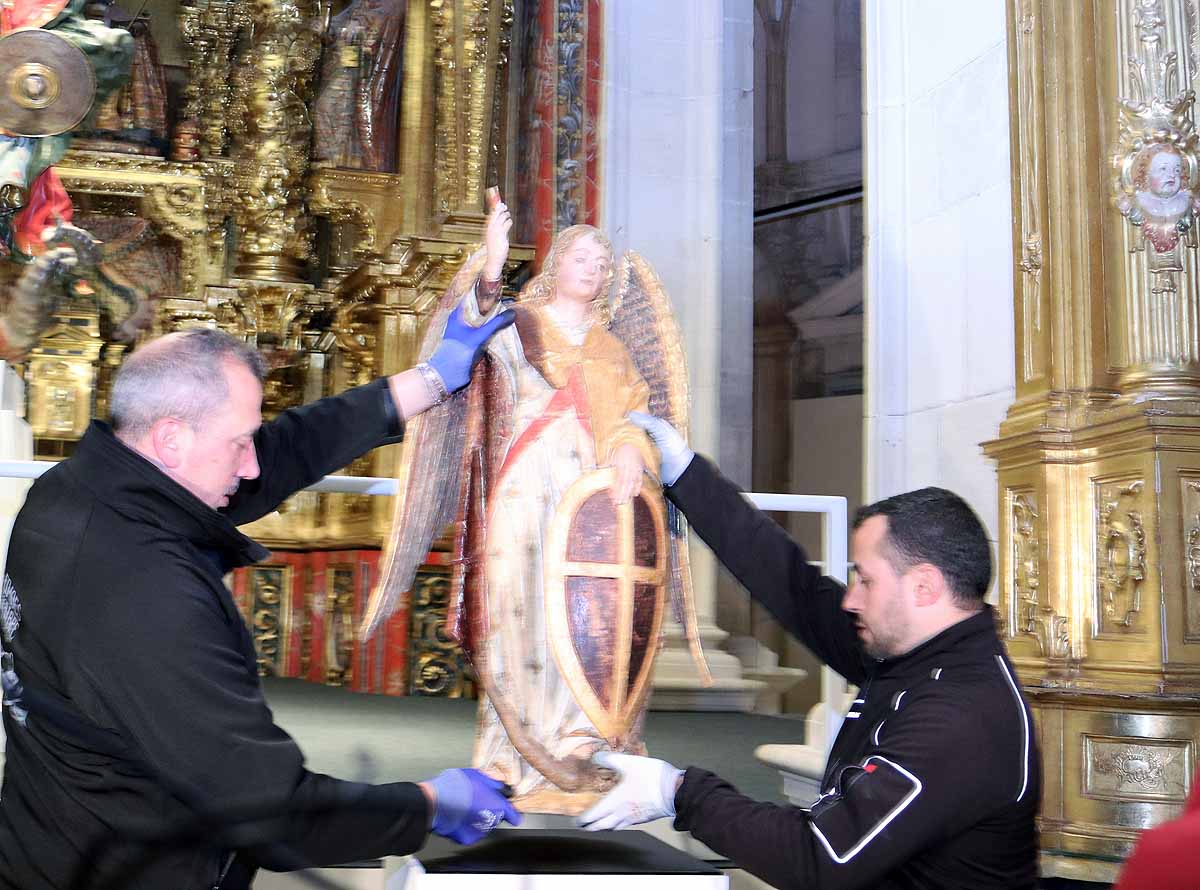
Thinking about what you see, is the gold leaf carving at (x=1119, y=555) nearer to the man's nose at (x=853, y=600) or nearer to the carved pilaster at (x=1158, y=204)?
the carved pilaster at (x=1158, y=204)

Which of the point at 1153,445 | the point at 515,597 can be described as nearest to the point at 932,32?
the point at 1153,445

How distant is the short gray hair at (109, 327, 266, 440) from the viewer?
2193 millimetres

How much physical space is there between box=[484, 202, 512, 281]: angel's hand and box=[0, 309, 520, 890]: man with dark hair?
1.05 meters

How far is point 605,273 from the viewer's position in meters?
3.46

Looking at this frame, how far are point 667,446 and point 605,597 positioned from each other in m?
0.39

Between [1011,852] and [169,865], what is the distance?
132 cm

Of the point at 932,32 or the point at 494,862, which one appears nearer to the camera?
the point at 494,862

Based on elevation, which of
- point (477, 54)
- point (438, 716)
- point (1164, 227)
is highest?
point (477, 54)

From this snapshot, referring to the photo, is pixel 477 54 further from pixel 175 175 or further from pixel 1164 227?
pixel 1164 227

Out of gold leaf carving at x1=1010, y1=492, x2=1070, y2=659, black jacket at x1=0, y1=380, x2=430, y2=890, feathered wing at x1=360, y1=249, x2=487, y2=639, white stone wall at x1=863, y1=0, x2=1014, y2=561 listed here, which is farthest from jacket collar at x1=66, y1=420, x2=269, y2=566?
white stone wall at x1=863, y1=0, x2=1014, y2=561

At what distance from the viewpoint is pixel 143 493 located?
6.71 ft

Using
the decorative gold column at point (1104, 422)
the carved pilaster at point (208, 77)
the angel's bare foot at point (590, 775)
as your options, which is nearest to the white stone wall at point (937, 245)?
the decorative gold column at point (1104, 422)

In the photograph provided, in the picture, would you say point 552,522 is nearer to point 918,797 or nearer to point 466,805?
point 466,805

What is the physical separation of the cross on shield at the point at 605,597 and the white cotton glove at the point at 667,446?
0.07m
